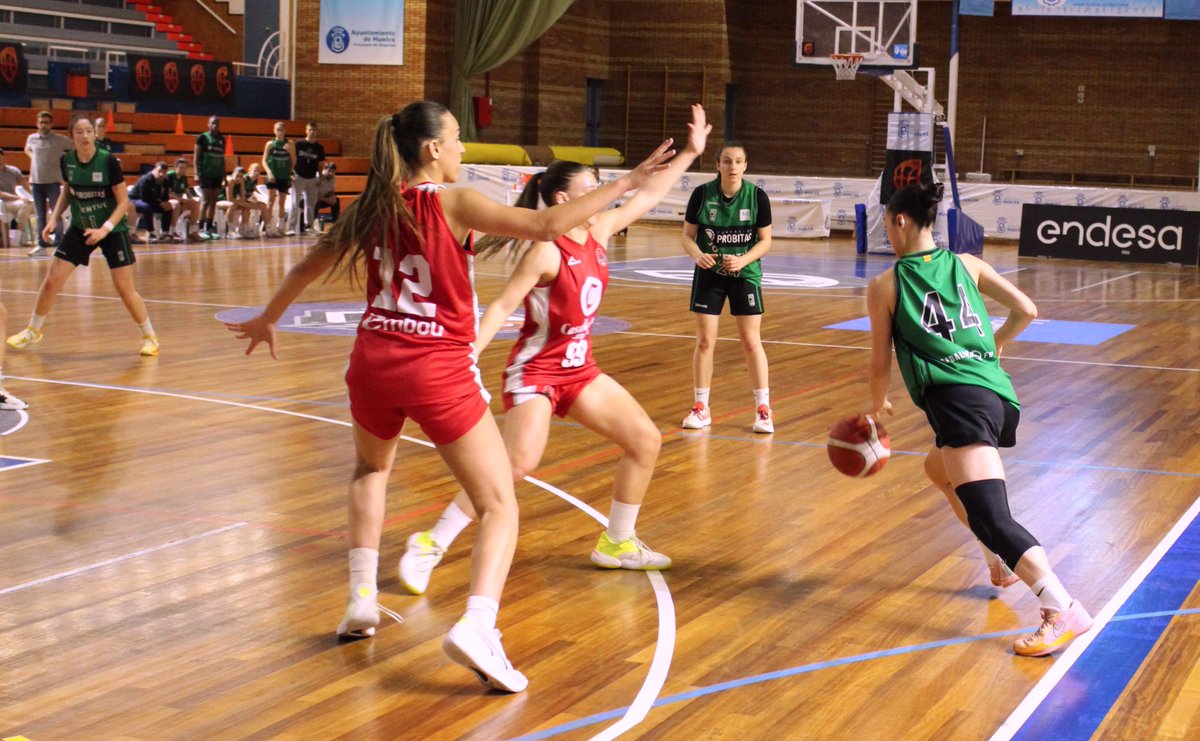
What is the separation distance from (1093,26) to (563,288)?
102ft

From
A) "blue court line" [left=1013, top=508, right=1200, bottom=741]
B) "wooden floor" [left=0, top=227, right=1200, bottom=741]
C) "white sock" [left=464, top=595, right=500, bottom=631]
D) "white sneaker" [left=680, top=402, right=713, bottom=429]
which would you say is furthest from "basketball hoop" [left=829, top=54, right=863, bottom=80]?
"white sock" [left=464, top=595, right=500, bottom=631]

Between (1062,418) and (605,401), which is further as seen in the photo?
(1062,418)

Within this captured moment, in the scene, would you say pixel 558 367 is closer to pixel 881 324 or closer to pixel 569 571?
pixel 569 571

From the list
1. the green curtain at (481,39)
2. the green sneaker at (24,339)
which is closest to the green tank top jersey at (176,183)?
the green curtain at (481,39)

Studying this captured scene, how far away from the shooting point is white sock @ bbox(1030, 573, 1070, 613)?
423 cm

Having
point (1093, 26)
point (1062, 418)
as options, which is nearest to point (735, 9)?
point (1093, 26)

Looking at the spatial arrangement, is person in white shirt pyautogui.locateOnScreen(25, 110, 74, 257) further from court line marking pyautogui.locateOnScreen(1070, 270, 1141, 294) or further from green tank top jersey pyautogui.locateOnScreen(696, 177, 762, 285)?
court line marking pyautogui.locateOnScreen(1070, 270, 1141, 294)

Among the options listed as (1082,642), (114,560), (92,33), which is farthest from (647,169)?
(92,33)

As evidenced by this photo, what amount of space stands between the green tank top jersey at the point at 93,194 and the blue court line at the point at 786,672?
699 cm

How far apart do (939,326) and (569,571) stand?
163 cm

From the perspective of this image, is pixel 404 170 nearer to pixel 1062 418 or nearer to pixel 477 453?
pixel 477 453

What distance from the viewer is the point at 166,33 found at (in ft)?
93.7

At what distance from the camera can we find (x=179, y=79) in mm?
24422

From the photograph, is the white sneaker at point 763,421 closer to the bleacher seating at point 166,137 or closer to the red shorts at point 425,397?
the red shorts at point 425,397
